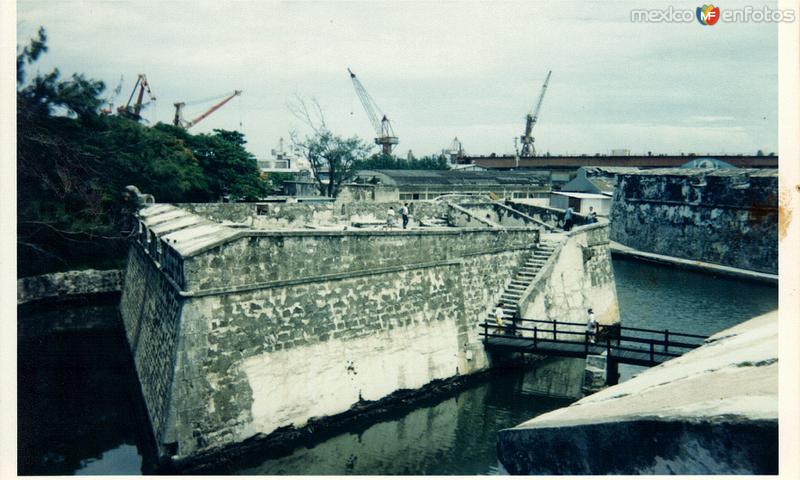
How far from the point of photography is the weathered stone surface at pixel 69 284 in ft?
72.9

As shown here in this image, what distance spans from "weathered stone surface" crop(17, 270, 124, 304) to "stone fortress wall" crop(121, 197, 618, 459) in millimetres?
6035

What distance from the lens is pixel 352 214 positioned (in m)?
24.1

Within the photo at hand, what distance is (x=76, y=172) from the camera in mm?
21609

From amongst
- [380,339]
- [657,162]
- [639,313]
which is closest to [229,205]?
[380,339]

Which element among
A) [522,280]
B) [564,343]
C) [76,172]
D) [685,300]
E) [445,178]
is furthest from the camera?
[445,178]

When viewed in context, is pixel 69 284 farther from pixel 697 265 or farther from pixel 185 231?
pixel 697 265

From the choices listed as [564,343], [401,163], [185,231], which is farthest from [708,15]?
[401,163]

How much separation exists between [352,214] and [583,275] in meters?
9.01

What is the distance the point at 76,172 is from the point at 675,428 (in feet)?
71.4

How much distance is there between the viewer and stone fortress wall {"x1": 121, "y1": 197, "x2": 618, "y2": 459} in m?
12.0

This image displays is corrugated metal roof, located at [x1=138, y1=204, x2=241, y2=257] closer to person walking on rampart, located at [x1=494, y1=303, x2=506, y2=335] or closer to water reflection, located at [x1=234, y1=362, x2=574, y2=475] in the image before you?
water reflection, located at [x1=234, y1=362, x2=574, y2=475]

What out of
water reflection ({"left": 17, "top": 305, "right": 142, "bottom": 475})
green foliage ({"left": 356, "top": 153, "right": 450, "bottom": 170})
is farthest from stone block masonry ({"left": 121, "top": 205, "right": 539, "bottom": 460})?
green foliage ({"left": 356, "top": 153, "right": 450, "bottom": 170})

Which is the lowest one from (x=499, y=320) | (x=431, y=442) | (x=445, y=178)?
(x=431, y=442)

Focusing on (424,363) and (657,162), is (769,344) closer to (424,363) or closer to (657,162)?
(424,363)
